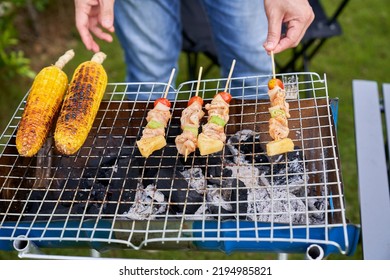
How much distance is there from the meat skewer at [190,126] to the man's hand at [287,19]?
1.69 feet

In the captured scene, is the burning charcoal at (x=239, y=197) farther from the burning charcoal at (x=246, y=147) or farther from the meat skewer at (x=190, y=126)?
the meat skewer at (x=190, y=126)

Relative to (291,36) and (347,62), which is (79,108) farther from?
(347,62)

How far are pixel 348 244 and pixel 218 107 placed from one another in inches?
41.9

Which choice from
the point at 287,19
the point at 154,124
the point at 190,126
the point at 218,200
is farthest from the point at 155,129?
the point at 287,19

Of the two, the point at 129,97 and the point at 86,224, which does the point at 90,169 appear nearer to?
the point at 86,224

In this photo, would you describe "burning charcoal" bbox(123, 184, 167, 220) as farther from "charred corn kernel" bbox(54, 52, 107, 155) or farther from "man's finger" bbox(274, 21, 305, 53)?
"man's finger" bbox(274, 21, 305, 53)

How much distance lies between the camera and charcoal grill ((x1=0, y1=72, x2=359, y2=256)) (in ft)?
6.27

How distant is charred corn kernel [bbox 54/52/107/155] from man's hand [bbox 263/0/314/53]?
3.36 ft

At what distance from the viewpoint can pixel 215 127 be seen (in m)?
2.45

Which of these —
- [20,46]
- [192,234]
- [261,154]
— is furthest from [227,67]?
[20,46]

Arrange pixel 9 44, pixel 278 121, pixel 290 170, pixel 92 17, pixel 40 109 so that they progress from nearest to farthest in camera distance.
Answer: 1. pixel 290 170
2. pixel 278 121
3. pixel 40 109
4. pixel 92 17
5. pixel 9 44

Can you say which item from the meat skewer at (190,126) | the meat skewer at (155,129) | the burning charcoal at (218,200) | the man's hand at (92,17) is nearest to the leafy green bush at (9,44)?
the man's hand at (92,17)

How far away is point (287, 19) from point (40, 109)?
149cm

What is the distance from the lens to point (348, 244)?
71.4 inches
